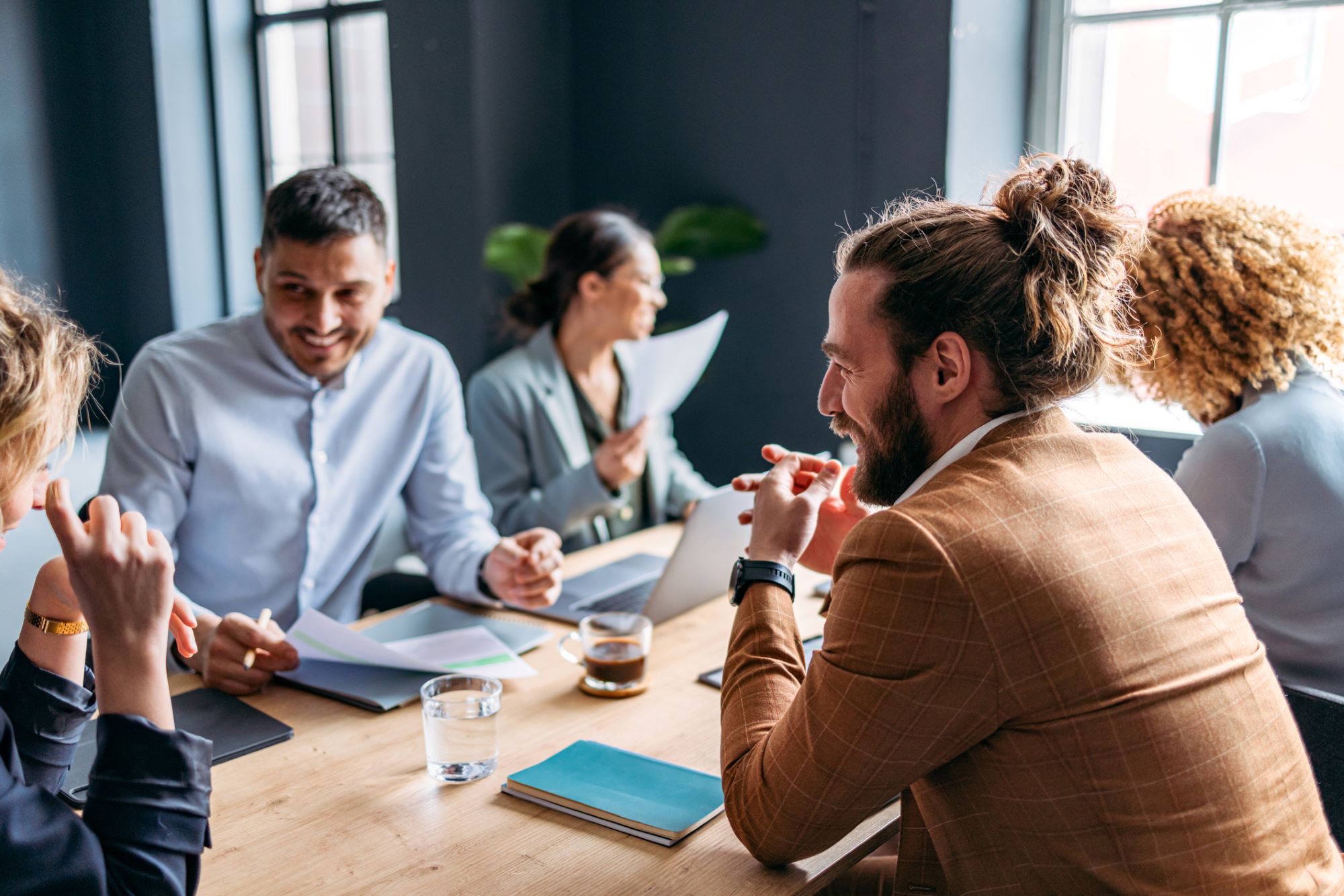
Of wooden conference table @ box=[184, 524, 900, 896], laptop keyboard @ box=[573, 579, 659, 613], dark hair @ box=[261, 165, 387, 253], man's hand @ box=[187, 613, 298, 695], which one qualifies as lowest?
laptop keyboard @ box=[573, 579, 659, 613]

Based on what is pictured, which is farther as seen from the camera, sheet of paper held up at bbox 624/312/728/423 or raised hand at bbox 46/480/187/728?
sheet of paper held up at bbox 624/312/728/423

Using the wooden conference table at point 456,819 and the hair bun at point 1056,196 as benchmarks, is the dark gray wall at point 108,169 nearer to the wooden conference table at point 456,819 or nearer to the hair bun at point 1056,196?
the wooden conference table at point 456,819

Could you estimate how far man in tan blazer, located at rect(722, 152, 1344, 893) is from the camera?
0.95m

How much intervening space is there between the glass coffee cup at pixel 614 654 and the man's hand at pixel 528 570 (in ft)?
0.98

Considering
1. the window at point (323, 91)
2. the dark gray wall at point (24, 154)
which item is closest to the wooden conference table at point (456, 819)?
the dark gray wall at point (24, 154)

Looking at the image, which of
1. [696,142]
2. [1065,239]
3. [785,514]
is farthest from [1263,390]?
[696,142]

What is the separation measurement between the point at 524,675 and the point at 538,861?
0.45 meters

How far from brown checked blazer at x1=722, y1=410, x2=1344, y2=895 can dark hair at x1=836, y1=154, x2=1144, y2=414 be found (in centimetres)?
12

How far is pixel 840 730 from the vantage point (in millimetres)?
979

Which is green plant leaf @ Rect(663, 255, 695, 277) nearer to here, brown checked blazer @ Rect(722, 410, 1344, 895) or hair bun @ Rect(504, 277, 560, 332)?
hair bun @ Rect(504, 277, 560, 332)

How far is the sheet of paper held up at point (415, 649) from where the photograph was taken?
4.62ft

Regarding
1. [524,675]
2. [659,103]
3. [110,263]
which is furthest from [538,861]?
[110,263]

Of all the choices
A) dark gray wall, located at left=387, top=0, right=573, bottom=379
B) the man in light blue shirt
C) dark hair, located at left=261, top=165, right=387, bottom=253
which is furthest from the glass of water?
dark gray wall, located at left=387, top=0, right=573, bottom=379

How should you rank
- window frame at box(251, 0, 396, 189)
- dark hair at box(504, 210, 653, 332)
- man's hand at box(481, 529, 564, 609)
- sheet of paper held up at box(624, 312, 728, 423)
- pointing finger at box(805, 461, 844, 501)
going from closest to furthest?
pointing finger at box(805, 461, 844, 501)
man's hand at box(481, 529, 564, 609)
sheet of paper held up at box(624, 312, 728, 423)
dark hair at box(504, 210, 653, 332)
window frame at box(251, 0, 396, 189)
